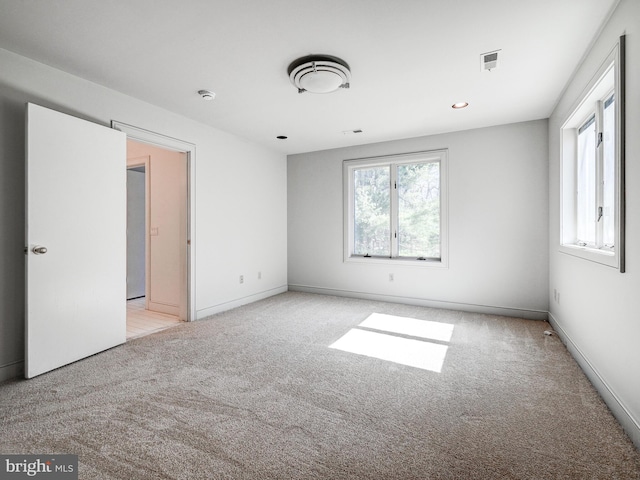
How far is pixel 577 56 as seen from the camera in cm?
245

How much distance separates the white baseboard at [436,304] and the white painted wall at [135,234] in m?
2.66

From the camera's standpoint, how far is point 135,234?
5473 millimetres

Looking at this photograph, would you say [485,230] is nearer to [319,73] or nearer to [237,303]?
[319,73]

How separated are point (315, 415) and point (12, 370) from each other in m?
2.39

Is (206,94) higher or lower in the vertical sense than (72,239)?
higher

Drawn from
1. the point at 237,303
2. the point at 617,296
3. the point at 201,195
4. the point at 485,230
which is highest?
the point at 201,195

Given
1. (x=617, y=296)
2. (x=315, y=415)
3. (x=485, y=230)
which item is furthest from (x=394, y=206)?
(x=315, y=415)

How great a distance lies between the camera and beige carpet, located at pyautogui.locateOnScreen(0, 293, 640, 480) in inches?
59.3

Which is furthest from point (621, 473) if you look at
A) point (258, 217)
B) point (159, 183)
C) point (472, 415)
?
point (159, 183)

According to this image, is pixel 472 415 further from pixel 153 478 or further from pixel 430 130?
pixel 430 130

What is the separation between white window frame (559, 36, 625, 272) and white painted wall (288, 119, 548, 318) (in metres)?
0.70

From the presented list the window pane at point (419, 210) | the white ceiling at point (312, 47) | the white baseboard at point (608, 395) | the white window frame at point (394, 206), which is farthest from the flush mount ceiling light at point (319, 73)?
the white baseboard at point (608, 395)

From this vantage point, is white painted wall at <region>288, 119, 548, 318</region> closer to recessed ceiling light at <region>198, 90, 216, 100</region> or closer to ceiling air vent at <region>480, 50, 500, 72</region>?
ceiling air vent at <region>480, 50, 500, 72</region>

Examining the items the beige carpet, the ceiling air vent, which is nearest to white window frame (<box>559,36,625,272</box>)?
the ceiling air vent
